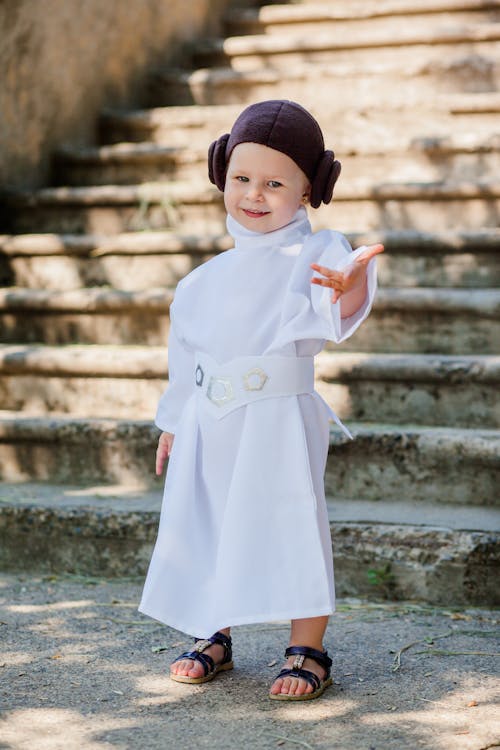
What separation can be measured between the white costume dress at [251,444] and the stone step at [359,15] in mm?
3507

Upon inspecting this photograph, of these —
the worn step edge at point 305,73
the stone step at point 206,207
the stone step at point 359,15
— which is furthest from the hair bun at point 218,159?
the stone step at point 359,15

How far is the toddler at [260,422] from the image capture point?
2338 millimetres

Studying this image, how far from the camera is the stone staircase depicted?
3.17m

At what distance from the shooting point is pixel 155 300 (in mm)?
3930

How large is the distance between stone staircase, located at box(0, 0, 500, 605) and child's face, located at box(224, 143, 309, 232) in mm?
1035

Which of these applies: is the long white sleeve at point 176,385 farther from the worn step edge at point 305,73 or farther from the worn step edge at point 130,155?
the worn step edge at point 305,73

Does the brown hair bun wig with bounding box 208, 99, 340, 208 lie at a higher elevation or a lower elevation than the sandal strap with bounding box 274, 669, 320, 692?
higher

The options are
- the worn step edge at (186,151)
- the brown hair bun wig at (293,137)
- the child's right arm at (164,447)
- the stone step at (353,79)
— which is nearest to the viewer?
the brown hair bun wig at (293,137)

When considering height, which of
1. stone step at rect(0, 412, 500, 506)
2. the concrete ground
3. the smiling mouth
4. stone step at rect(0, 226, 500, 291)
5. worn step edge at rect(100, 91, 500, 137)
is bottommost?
the concrete ground

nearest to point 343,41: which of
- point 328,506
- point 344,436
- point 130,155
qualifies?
point 130,155

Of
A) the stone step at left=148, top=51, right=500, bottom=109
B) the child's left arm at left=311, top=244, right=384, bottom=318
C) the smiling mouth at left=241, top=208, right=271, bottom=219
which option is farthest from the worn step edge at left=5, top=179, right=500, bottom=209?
the child's left arm at left=311, top=244, right=384, bottom=318

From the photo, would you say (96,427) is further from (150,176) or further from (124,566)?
(150,176)

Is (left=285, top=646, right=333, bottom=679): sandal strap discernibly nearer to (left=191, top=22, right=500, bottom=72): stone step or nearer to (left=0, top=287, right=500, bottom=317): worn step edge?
(left=0, top=287, right=500, bottom=317): worn step edge

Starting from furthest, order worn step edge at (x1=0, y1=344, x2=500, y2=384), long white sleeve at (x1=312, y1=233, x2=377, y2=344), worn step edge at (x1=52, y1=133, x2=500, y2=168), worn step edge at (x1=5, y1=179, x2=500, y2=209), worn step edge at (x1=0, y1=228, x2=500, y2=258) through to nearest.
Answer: worn step edge at (x1=52, y1=133, x2=500, y2=168) → worn step edge at (x1=5, y1=179, x2=500, y2=209) → worn step edge at (x1=0, y1=228, x2=500, y2=258) → worn step edge at (x1=0, y1=344, x2=500, y2=384) → long white sleeve at (x1=312, y1=233, x2=377, y2=344)
